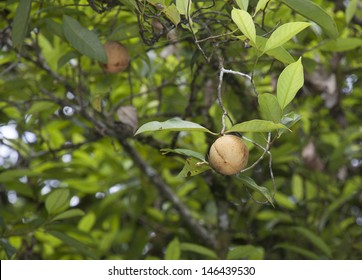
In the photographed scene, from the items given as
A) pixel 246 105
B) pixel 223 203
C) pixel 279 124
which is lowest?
pixel 223 203

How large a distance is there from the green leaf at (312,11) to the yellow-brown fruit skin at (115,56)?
471 mm

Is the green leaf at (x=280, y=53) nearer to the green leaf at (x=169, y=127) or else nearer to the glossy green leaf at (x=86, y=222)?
the green leaf at (x=169, y=127)

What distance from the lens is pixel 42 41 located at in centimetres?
203

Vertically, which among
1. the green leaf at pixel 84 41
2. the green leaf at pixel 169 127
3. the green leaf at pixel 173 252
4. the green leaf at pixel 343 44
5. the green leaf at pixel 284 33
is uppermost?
the green leaf at pixel 284 33

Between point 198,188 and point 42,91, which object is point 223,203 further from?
point 42,91

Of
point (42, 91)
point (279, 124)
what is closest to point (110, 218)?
point (42, 91)

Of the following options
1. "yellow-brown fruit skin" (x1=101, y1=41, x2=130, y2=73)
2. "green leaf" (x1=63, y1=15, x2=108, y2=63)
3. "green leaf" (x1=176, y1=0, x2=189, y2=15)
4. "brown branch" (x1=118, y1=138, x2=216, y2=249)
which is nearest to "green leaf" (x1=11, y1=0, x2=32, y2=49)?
"green leaf" (x1=63, y1=15, x2=108, y2=63)

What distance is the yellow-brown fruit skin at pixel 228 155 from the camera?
1023 mm

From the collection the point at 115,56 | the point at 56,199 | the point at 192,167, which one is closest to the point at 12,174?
the point at 56,199

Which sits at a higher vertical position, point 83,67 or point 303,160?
point 83,67

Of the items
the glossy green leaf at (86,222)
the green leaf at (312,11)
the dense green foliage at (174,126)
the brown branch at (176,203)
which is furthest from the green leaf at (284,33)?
the glossy green leaf at (86,222)

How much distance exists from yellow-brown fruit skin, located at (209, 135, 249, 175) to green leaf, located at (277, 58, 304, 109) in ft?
0.32

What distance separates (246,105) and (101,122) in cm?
44

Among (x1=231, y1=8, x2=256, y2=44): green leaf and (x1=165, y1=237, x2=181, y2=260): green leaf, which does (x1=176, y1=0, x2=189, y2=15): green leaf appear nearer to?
(x1=231, y1=8, x2=256, y2=44): green leaf
